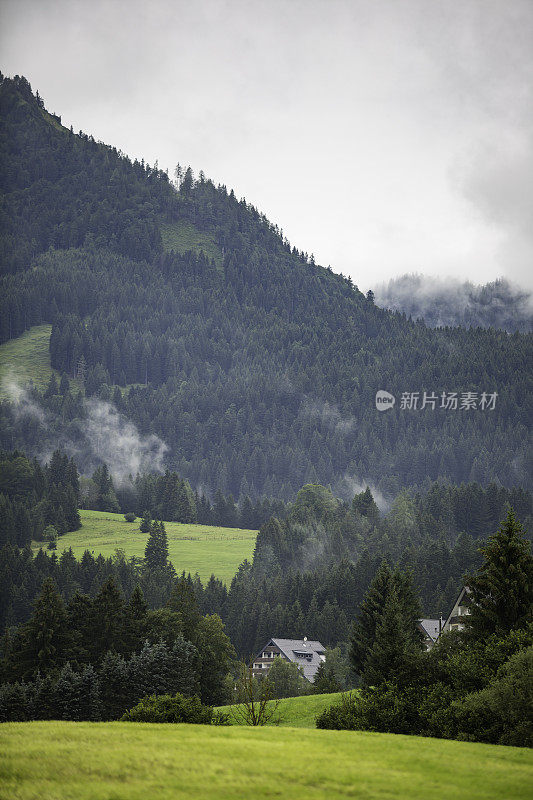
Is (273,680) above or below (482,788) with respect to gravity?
below

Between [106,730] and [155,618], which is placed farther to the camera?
[155,618]

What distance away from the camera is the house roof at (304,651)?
149 metres

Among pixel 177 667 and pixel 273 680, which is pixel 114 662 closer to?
pixel 177 667

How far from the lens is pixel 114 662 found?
85000mm

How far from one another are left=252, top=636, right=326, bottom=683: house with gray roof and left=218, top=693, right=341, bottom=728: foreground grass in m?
59.1

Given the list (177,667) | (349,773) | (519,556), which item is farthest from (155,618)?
(349,773)

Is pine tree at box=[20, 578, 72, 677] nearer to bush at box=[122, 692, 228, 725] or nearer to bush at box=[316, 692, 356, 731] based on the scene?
bush at box=[122, 692, 228, 725]

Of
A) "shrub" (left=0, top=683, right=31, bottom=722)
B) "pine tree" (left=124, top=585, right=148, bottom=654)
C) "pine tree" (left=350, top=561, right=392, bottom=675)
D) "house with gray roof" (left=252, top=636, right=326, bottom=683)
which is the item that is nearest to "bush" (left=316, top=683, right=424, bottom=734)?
"shrub" (left=0, top=683, right=31, bottom=722)

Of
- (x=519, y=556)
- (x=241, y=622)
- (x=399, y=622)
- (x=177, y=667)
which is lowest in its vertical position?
(x=241, y=622)

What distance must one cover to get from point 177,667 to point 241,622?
8981 centimetres

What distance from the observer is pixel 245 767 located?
1385 inches

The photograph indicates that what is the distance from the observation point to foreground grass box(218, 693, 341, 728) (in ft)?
256

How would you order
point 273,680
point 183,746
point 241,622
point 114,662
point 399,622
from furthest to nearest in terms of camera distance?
1. point 241,622
2. point 273,680
3. point 114,662
4. point 399,622
5. point 183,746

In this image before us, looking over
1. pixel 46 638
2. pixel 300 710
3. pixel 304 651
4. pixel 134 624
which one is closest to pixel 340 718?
pixel 300 710
